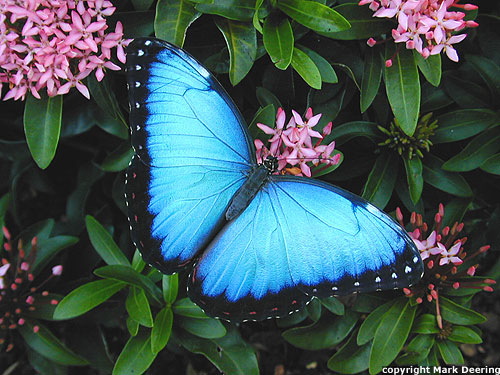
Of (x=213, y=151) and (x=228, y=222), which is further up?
(x=213, y=151)

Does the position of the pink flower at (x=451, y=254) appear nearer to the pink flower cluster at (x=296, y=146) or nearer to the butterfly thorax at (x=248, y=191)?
the pink flower cluster at (x=296, y=146)

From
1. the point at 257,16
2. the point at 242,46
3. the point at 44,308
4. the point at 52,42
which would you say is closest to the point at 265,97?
the point at 242,46

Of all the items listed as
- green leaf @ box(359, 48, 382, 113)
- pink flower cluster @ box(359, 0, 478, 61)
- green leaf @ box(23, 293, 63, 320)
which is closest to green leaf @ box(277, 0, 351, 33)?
pink flower cluster @ box(359, 0, 478, 61)

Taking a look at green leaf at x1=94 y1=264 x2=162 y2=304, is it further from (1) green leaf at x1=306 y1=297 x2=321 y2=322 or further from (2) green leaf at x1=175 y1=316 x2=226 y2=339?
(1) green leaf at x1=306 y1=297 x2=321 y2=322

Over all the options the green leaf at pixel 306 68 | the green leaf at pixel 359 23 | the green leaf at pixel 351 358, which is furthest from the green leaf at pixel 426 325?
→ the green leaf at pixel 359 23

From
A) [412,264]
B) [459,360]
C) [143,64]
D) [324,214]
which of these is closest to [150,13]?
[143,64]

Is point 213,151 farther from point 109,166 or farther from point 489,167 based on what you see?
point 489,167
